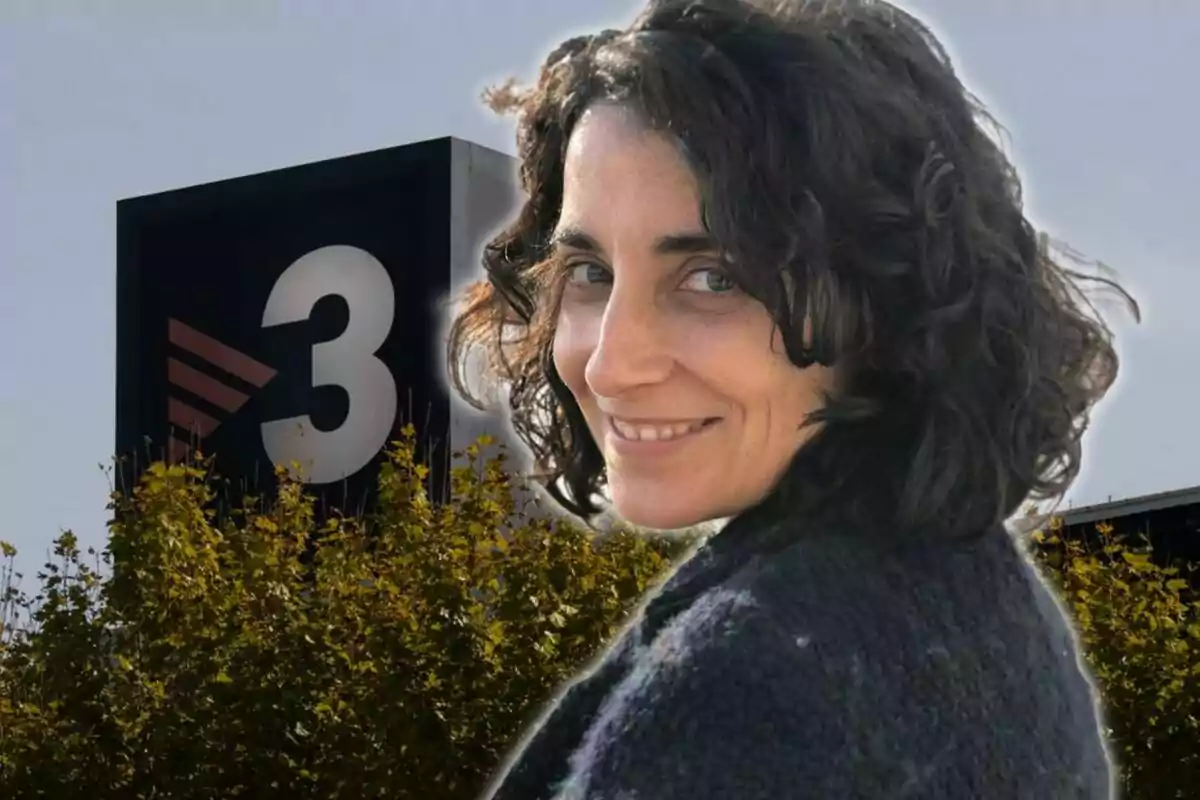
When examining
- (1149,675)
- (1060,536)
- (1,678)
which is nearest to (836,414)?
(1149,675)

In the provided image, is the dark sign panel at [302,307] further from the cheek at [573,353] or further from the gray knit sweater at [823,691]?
the gray knit sweater at [823,691]

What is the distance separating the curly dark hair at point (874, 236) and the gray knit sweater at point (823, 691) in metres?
0.06

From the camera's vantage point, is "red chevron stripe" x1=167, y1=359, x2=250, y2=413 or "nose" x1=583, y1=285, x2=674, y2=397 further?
"red chevron stripe" x1=167, y1=359, x2=250, y2=413

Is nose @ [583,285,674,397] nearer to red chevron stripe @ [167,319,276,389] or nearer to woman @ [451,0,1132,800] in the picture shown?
woman @ [451,0,1132,800]

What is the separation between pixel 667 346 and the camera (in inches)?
59.2

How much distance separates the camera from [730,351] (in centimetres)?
149

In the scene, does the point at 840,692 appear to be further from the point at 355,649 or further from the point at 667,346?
the point at 355,649

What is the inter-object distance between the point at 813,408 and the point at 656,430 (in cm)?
13

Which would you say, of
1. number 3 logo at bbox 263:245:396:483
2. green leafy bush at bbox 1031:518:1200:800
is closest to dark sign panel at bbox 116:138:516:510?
number 3 logo at bbox 263:245:396:483

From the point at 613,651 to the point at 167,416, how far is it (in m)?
14.9

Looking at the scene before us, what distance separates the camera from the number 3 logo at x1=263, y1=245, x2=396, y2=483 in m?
14.5

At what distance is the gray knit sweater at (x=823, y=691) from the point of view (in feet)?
4.46

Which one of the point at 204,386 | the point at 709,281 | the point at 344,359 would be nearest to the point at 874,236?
the point at 709,281

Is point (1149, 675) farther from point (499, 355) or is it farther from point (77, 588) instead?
point (499, 355)
